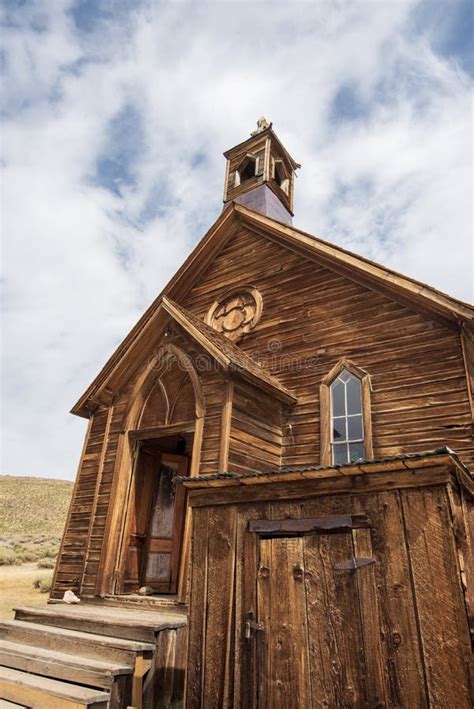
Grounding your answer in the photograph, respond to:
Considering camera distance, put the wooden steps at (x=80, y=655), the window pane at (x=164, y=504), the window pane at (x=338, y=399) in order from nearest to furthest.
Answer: the wooden steps at (x=80, y=655) < the window pane at (x=338, y=399) < the window pane at (x=164, y=504)

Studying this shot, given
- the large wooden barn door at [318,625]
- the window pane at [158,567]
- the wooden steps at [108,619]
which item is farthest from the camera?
the window pane at [158,567]

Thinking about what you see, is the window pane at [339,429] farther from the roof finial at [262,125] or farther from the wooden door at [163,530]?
the roof finial at [262,125]

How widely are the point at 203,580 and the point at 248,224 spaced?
397 inches

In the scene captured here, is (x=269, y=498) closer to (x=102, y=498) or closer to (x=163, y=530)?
(x=102, y=498)

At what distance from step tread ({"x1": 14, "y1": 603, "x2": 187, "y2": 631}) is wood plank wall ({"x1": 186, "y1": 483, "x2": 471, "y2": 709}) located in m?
1.54

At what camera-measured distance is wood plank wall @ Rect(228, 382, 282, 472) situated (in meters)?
8.75

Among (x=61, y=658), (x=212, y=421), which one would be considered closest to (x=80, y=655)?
(x=61, y=658)

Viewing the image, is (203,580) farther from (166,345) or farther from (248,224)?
(248,224)

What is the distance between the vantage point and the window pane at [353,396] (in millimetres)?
9713

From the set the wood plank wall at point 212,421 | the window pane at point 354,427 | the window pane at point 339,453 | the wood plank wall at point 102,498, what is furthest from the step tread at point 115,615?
the window pane at point 354,427

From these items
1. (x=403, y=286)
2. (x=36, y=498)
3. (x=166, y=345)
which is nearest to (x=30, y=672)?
(x=166, y=345)

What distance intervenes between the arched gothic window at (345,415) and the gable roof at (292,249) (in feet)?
5.74

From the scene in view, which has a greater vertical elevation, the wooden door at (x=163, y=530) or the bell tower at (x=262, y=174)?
the bell tower at (x=262, y=174)

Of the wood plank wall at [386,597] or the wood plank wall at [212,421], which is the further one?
the wood plank wall at [212,421]
